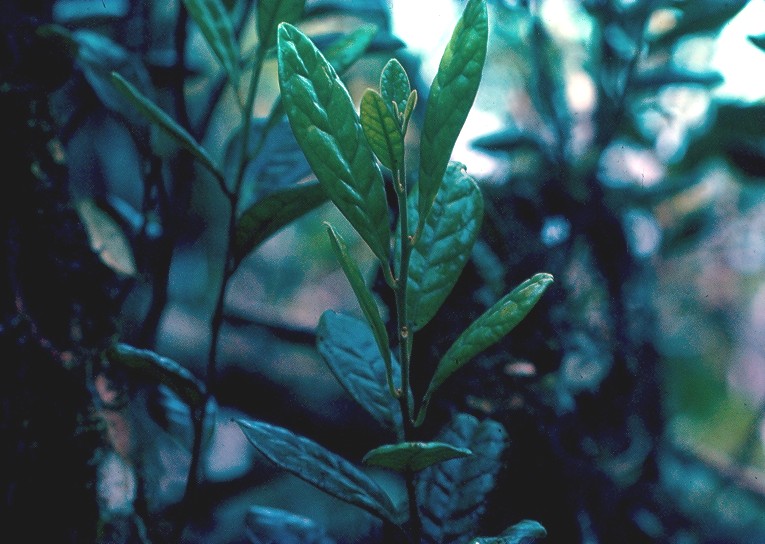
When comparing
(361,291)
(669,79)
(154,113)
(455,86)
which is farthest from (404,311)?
(669,79)

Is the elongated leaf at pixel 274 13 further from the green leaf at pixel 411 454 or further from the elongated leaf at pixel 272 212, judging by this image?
the green leaf at pixel 411 454

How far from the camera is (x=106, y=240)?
25.3 inches

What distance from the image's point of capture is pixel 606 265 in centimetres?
81

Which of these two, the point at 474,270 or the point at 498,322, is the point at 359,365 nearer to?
the point at 498,322

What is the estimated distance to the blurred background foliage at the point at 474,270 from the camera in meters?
0.61

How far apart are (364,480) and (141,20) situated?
2.36 feet

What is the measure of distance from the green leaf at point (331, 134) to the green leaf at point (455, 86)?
1.6 inches

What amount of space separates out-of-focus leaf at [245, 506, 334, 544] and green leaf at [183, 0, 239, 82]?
1.20 feet

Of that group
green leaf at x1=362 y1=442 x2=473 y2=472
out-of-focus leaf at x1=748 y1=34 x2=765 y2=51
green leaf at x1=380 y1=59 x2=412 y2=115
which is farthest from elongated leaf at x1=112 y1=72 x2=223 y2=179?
out-of-focus leaf at x1=748 y1=34 x2=765 y2=51

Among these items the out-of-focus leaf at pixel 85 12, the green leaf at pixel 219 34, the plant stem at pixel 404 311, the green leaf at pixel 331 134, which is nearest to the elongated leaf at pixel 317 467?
the plant stem at pixel 404 311

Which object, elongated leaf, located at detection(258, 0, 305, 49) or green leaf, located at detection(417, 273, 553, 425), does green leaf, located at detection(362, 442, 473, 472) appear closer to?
green leaf, located at detection(417, 273, 553, 425)

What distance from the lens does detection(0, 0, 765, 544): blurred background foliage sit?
61 cm

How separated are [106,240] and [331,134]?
1.31 feet

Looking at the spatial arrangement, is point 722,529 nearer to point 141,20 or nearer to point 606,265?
point 606,265
